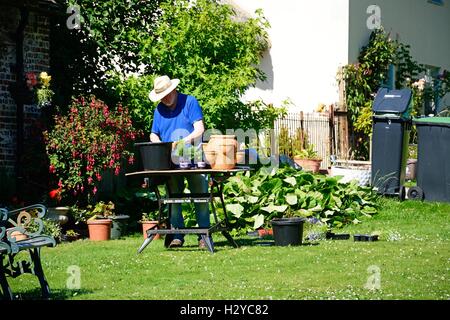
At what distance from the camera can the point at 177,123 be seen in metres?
11.0

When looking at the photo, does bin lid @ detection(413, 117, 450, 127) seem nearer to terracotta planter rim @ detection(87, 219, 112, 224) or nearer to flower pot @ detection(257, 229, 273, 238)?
flower pot @ detection(257, 229, 273, 238)

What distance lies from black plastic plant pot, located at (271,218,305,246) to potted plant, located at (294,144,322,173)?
6.97m

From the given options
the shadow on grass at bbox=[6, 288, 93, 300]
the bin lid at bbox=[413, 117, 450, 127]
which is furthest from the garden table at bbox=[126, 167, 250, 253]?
the bin lid at bbox=[413, 117, 450, 127]

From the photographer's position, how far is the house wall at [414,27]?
21.3 m

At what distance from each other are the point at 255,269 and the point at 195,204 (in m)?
2.07

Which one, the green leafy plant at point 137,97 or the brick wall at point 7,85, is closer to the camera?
the brick wall at point 7,85

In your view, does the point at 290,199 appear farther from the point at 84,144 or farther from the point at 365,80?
the point at 365,80

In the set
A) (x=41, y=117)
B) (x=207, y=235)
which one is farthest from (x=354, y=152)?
(x=207, y=235)

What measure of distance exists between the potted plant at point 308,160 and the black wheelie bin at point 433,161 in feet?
9.58

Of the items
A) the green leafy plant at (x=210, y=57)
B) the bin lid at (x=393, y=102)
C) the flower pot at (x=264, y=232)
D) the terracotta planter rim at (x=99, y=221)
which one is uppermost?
the green leafy plant at (x=210, y=57)

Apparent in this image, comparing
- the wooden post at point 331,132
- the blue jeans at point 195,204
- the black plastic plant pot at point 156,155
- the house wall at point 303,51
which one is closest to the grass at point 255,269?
the blue jeans at point 195,204

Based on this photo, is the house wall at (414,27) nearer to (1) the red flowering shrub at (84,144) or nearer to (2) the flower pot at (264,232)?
(2) the flower pot at (264,232)

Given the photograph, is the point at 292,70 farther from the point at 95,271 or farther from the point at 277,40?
the point at 95,271
